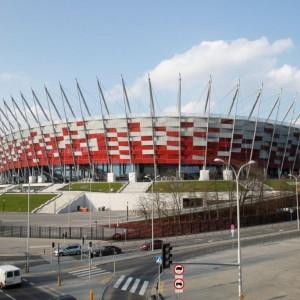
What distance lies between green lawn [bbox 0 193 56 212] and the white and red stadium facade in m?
26.1

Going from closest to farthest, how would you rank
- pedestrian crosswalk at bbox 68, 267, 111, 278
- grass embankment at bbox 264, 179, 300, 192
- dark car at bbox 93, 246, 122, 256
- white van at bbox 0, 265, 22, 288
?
white van at bbox 0, 265, 22, 288 → pedestrian crosswalk at bbox 68, 267, 111, 278 → dark car at bbox 93, 246, 122, 256 → grass embankment at bbox 264, 179, 300, 192

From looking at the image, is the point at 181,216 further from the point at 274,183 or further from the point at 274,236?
the point at 274,183

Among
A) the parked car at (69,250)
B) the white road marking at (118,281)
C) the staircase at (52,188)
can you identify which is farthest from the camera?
the staircase at (52,188)

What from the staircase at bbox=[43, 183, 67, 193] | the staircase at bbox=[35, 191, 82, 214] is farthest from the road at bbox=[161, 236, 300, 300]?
the staircase at bbox=[43, 183, 67, 193]

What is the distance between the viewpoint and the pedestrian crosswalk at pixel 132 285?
34406 mm

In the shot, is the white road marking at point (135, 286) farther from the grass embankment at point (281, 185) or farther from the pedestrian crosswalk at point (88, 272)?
the grass embankment at point (281, 185)

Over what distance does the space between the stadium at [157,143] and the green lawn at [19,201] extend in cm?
2606

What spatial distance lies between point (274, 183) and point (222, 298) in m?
83.0

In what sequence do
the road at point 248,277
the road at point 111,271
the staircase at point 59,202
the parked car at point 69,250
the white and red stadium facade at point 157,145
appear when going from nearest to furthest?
the road at point 248,277
the road at point 111,271
the parked car at point 69,250
the staircase at point 59,202
the white and red stadium facade at point 157,145

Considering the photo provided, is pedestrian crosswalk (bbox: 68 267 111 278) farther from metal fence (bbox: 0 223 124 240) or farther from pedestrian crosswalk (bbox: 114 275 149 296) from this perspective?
metal fence (bbox: 0 223 124 240)

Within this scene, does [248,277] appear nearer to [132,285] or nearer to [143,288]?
[143,288]

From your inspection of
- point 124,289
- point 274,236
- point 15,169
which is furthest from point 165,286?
point 15,169

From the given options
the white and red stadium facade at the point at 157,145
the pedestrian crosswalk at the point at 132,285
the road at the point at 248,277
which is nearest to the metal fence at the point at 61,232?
the road at the point at 248,277

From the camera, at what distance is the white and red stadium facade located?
4889 inches
